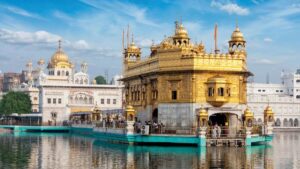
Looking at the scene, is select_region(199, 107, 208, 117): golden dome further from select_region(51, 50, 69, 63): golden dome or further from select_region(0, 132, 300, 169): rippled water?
select_region(51, 50, 69, 63): golden dome

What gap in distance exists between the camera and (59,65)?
8844cm

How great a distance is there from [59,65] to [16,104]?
38.7ft

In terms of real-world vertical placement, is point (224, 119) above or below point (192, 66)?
below

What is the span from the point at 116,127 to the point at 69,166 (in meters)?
18.4

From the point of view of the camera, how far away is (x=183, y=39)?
40.5 m

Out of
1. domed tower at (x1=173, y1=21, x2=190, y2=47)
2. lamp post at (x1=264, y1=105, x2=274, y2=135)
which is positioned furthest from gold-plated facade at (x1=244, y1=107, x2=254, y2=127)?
domed tower at (x1=173, y1=21, x2=190, y2=47)

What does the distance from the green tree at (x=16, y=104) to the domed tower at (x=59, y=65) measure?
7.94 metres

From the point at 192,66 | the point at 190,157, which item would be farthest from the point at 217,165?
the point at 192,66

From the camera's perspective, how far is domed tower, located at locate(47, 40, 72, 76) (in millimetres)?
88312

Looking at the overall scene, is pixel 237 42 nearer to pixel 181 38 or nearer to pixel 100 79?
pixel 181 38

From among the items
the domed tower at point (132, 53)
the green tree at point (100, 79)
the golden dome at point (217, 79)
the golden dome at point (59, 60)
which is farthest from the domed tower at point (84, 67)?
the golden dome at point (217, 79)

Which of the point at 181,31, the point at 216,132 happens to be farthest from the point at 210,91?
the point at 181,31

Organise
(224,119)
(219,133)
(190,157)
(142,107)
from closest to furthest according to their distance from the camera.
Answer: (190,157), (219,133), (224,119), (142,107)

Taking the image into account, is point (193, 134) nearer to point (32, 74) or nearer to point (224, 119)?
point (224, 119)
